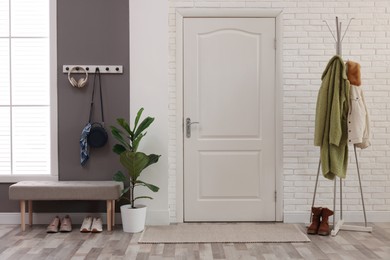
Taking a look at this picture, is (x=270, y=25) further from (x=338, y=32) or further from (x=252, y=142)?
(x=252, y=142)

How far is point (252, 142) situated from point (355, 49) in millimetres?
1387

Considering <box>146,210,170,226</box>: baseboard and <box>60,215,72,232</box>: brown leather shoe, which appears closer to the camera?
<box>60,215,72,232</box>: brown leather shoe

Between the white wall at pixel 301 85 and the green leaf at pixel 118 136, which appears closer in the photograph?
the green leaf at pixel 118 136

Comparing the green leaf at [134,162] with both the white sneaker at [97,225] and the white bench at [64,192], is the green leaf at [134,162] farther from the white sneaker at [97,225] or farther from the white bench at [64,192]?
the white sneaker at [97,225]

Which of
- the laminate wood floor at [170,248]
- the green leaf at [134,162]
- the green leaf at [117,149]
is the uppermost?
the green leaf at [117,149]

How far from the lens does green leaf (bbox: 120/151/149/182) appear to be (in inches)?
180

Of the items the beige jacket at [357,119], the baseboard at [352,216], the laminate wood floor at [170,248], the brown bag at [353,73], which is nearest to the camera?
the laminate wood floor at [170,248]

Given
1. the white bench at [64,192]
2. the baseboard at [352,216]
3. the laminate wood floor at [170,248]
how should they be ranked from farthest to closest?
the baseboard at [352,216] → the white bench at [64,192] → the laminate wood floor at [170,248]

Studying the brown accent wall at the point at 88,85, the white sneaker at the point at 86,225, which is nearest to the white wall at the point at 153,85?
the brown accent wall at the point at 88,85

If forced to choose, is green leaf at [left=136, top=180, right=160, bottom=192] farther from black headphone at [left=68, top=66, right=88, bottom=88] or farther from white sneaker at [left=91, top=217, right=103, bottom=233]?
black headphone at [left=68, top=66, right=88, bottom=88]

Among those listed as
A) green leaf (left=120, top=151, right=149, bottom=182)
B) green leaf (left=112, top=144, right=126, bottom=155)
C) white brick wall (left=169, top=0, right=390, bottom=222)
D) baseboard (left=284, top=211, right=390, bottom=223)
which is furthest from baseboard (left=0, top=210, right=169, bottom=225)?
baseboard (left=284, top=211, right=390, bottom=223)

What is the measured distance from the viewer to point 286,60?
16.5 ft

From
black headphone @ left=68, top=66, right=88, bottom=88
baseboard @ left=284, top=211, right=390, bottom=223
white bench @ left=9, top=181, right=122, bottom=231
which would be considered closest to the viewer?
white bench @ left=9, top=181, right=122, bottom=231

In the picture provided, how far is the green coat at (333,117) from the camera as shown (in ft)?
14.5
